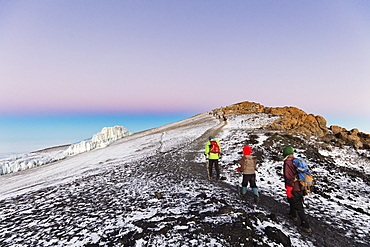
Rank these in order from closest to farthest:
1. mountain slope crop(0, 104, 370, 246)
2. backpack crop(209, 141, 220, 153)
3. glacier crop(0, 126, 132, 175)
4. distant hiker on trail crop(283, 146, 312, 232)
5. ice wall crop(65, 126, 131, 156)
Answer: mountain slope crop(0, 104, 370, 246)
distant hiker on trail crop(283, 146, 312, 232)
backpack crop(209, 141, 220, 153)
glacier crop(0, 126, 132, 175)
ice wall crop(65, 126, 131, 156)

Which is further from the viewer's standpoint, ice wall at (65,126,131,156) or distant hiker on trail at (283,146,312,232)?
ice wall at (65,126,131,156)

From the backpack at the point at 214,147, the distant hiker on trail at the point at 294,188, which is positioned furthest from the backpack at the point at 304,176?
the backpack at the point at 214,147

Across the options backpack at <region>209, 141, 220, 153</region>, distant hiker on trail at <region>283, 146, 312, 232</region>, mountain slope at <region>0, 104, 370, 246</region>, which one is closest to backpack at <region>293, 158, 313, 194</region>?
distant hiker on trail at <region>283, 146, 312, 232</region>

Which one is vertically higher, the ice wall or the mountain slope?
the ice wall

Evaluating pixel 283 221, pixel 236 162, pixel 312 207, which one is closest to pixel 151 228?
pixel 283 221

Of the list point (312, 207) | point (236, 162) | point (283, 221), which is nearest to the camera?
point (283, 221)

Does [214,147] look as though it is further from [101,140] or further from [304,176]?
[101,140]

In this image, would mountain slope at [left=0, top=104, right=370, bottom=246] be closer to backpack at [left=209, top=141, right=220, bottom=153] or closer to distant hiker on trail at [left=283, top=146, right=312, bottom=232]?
distant hiker on trail at [left=283, top=146, right=312, bottom=232]

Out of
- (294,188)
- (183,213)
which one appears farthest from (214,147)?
(294,188)

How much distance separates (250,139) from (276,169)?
8206 mm

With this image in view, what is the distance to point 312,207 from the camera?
939 cm

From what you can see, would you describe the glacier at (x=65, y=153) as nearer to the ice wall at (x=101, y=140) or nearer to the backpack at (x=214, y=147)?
the ice wall at (x=101, y=140)

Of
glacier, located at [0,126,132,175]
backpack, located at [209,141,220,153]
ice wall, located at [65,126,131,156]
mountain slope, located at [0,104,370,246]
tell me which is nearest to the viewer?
mountain slope, located at [0,104,370,246]

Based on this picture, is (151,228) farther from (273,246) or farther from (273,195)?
(273,195)
